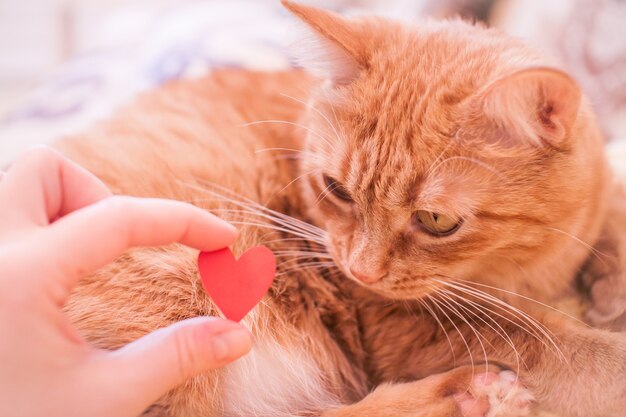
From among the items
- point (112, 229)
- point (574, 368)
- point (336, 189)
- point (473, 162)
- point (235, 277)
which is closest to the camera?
point (112, 229)

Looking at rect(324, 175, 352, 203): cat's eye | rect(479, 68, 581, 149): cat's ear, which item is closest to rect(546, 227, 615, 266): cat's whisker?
rect(479, 68, 581, 149): cat's ear

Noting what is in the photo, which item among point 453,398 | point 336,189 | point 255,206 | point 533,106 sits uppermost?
point 533,106

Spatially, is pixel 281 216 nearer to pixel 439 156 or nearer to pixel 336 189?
pixel 336 189

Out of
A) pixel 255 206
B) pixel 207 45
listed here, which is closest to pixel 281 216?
pixel 255 206

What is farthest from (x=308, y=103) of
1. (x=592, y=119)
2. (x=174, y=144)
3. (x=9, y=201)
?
(x=9, y=201)

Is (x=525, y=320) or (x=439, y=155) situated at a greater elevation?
(x=439, y=155)

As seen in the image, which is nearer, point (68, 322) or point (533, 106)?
point (68, 322)

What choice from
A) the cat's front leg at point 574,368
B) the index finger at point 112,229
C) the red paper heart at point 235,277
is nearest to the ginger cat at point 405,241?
the cat's front leg at point 574,368
